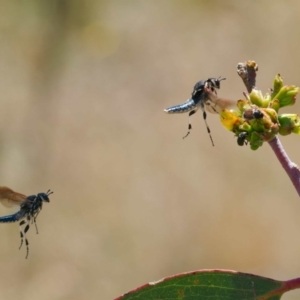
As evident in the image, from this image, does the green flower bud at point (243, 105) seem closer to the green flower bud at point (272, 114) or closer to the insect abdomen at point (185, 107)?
the green flower bud at point (272, 114)

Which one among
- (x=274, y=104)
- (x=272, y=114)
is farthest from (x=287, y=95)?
(x=272, y=114)

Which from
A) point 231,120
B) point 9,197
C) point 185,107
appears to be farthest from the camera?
point 9,197

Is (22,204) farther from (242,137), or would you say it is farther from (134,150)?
(134,150)

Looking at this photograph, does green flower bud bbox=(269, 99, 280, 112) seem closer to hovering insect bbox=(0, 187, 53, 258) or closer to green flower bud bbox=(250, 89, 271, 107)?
green flower bud bbox=(250, 89, 271, 107)

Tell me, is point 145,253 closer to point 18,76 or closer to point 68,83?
point 68,83

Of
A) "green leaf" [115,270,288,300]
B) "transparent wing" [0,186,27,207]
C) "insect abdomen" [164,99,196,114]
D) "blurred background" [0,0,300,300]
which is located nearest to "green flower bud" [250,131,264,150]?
"green leaf" [115,270,288,300]

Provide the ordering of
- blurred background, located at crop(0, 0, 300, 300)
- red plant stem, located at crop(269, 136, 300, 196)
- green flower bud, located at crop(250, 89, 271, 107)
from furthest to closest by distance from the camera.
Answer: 1. blurred background, located at crop(0, 0, 300, 300)
2. green flower bud, located at crop(250, 89, 271, 107)
3. red plant stem, located at crop(269, 136, 300, 196)

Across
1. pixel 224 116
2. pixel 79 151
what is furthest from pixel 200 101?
pixel 79 151

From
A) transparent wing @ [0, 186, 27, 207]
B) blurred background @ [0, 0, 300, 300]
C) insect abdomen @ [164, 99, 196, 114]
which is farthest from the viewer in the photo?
blurred background @ [0, 0, 300, 300]
